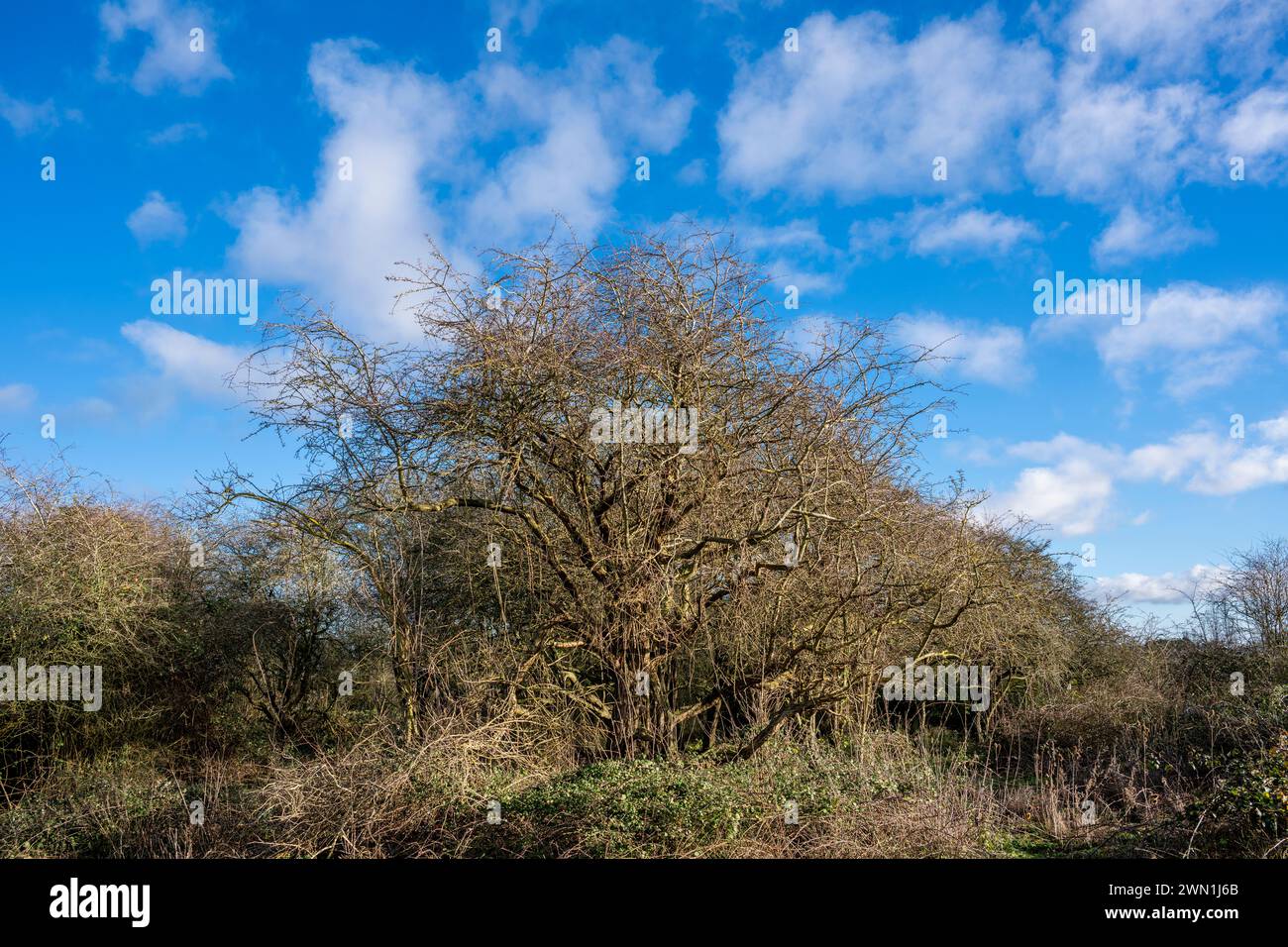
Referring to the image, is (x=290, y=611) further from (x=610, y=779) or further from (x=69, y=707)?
(x=610, y=779)

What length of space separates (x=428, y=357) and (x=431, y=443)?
0.96 m

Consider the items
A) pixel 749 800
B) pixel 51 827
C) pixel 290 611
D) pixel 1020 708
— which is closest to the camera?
pixel 749 800

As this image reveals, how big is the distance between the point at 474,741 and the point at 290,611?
810cm

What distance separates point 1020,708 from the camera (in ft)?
51.3

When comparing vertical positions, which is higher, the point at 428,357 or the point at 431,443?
Result: the point at 428,357

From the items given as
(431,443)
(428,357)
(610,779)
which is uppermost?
(428,357)
